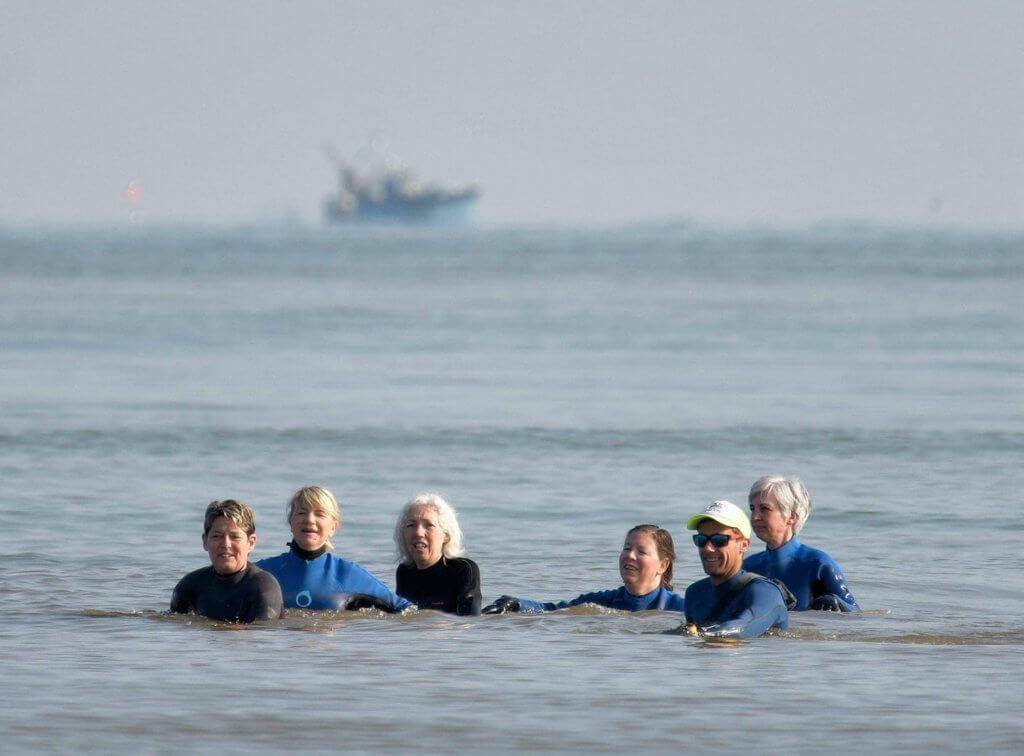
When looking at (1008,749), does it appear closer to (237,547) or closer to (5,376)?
(237,547)

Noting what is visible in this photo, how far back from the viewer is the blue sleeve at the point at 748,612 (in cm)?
1080

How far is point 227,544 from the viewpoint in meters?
11.0

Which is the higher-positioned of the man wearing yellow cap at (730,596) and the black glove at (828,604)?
the man wearing yellow cap at (730,596)

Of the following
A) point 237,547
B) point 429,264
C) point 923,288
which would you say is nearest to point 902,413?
point 237,547

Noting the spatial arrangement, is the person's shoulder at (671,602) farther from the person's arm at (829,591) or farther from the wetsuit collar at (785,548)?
the person's arm at (829,591)

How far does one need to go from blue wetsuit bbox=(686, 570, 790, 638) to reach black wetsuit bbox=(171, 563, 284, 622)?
2.41 m

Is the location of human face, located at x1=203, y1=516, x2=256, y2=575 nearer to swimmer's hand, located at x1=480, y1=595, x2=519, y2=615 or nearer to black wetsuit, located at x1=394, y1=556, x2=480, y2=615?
black wetsuit, located at x1=394, y1=556, x2=480, y2=615

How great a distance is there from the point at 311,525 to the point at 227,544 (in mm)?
676

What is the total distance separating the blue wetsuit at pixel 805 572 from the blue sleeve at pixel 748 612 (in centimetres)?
122

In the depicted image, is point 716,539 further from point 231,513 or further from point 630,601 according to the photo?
point 231,513

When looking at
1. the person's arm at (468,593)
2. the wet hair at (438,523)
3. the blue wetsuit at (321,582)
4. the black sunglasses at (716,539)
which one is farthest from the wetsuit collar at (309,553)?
the black sunglasses at (716,539)

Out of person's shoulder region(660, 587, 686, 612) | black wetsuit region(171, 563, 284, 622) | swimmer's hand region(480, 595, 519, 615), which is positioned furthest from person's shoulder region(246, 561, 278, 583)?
person's shoulder region(660, 587, 686, 612)

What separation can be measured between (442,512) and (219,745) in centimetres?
318

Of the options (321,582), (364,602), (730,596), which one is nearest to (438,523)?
(364,602)
